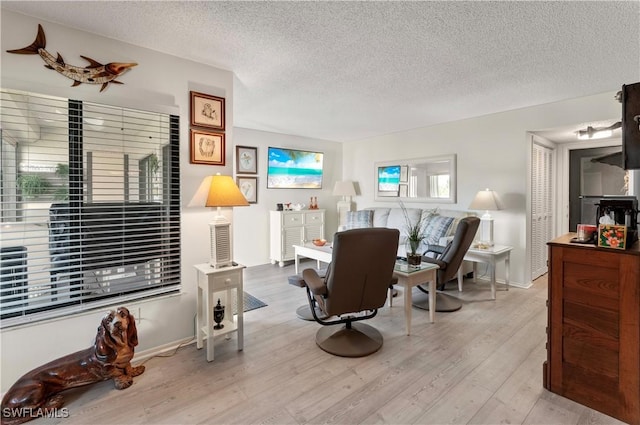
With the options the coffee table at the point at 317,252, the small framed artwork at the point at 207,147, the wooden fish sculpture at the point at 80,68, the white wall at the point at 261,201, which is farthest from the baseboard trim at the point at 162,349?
the white wall at the point at 261,201

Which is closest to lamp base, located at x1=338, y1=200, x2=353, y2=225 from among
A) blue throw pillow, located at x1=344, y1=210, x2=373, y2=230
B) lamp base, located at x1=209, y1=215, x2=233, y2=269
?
blue throw pillow, located at x1=344, y1=210, x2=373, y2=230

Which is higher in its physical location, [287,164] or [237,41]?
[237,41]

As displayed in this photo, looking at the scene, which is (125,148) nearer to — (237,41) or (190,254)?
(190,254)

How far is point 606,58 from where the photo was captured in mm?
2504

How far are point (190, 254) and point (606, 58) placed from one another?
3876 mm

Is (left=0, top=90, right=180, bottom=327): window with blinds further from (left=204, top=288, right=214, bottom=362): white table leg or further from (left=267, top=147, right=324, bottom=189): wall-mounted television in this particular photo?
(left=267, top=147, right=324, bottom=189): wall-mounted television

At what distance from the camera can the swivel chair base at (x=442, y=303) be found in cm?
329

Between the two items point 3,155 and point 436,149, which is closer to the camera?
point 3,155

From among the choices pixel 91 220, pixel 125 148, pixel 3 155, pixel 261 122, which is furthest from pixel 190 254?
pixel 261 122

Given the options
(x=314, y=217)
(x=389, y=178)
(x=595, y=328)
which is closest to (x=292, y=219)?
(x=314, y=217)

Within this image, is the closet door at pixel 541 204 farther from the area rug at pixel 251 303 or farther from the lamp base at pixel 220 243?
the lamp base at pixel 220 243

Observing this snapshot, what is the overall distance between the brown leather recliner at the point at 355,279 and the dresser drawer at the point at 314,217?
3.09 m

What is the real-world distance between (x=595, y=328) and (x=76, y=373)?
316cm

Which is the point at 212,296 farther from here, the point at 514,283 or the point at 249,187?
the point at 514,283
